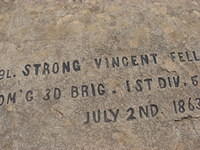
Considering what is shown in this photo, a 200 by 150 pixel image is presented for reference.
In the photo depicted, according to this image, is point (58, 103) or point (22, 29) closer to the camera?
point (58, 103)

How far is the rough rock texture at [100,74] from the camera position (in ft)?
8.85

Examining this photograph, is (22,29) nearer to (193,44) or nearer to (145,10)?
(145,10)

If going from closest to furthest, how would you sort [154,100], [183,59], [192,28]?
[154,100], [183,59], [192,28]

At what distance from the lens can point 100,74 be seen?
2973 millimetres

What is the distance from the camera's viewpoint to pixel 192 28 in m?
3.23

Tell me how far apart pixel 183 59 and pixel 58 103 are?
1123mm

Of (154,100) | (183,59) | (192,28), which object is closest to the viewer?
(154,100)

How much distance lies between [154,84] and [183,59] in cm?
37

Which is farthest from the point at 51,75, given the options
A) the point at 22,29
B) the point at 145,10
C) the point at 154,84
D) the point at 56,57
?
the point at 145,10

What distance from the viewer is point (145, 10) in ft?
10.9

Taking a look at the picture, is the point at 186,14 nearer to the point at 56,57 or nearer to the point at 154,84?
the point at 154,84

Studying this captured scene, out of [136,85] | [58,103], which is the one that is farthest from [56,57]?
[136,85]

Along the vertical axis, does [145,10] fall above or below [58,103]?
above

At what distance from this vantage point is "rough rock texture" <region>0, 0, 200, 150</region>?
2697 mm
